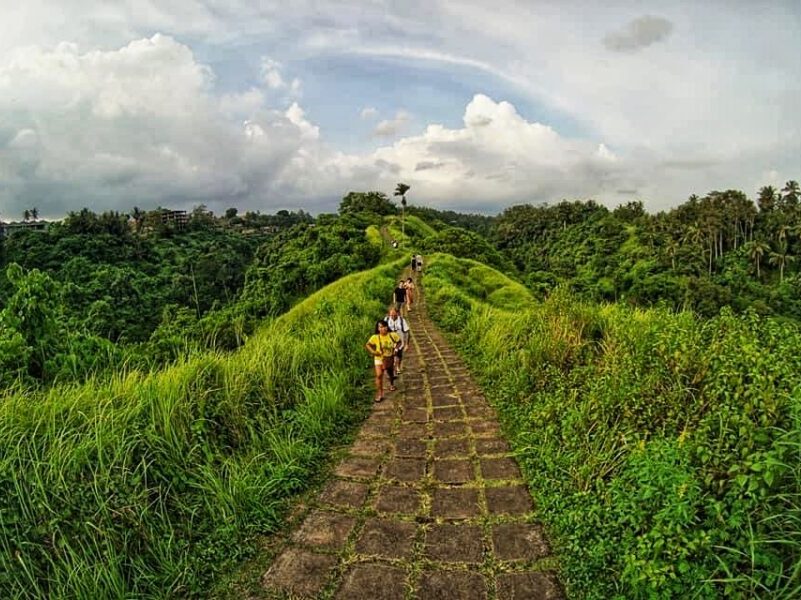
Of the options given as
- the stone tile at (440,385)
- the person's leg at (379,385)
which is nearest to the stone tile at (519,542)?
the person's leg at (379,385)

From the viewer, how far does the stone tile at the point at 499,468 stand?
4.20 meters

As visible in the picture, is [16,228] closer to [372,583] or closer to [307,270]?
[307,270]

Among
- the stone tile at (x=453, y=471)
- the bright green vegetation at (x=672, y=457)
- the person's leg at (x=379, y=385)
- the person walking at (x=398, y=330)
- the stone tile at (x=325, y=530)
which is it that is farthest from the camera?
the person walking at (x=398, y=330)

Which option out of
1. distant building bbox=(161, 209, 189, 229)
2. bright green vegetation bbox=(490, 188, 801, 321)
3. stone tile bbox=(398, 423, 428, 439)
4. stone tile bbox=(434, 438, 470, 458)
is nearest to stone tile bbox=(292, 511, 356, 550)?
stone tile bbox=(434, 438, 470, 458)

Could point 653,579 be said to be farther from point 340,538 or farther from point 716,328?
point 716,328

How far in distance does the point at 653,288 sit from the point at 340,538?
46775 mm

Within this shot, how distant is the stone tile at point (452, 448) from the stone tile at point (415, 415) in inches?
Result: 26.6

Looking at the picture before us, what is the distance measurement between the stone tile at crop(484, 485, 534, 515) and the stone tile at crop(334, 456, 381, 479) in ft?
3.56

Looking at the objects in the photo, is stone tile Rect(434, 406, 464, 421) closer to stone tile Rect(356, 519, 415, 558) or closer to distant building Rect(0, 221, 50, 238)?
stone tile Rect(356, 519, 415, 558)

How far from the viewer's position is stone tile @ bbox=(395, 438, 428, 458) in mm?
4678

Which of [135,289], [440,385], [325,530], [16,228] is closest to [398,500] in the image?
[325,530]

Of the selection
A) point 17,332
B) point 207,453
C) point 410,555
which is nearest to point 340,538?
point 410,555

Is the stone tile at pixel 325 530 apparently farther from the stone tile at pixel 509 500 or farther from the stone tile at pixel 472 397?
the stone tile at pixel 472 397

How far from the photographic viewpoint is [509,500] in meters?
3.82
